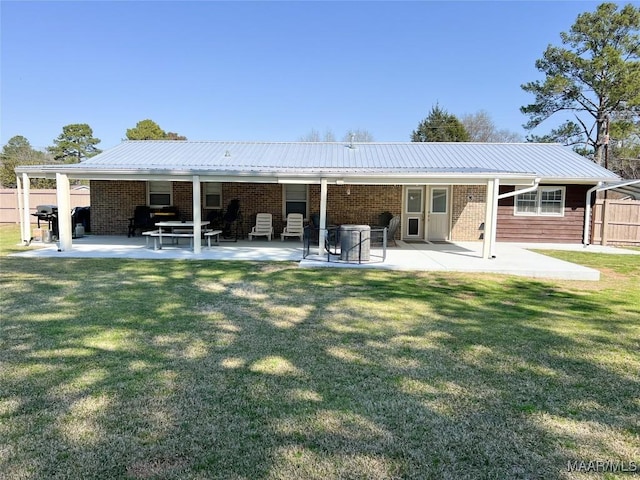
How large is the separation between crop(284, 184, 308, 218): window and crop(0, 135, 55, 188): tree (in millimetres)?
21106

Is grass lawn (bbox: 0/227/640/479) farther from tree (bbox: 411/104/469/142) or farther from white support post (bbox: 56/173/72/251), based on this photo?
tree (bbox: 411/104/469/142)

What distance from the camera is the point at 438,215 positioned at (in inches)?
587

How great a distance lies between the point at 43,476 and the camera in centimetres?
225

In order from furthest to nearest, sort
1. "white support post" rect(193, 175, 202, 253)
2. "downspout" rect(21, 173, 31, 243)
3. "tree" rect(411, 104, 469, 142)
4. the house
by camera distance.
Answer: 1. "tree" rect(411, 104, 469, 142)
2. the house
3. "downspout" rect(21, 173, 31, 243)
4. "white support post" rect(193, 175, 202, 253)

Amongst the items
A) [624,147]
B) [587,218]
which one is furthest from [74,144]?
[624,147]

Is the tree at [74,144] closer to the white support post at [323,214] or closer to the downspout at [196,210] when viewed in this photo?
the downspout at [196,210]

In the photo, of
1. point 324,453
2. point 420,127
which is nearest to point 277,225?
point 324,453

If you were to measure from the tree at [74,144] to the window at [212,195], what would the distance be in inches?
1370

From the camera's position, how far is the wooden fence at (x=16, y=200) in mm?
19495

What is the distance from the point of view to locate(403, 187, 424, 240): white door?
14.9m

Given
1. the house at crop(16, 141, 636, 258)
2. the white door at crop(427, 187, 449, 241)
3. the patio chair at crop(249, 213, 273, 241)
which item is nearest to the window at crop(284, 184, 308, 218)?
the house at crop(16, 141, 636, 258)

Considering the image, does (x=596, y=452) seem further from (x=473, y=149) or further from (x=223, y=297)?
(x=473, y=149)

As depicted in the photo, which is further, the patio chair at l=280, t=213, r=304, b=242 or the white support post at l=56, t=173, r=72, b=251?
the patio chair at l=280, t=213, r=304, b=242

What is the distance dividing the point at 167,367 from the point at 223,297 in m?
2.63
